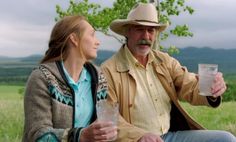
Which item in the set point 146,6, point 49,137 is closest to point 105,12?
point 146,6

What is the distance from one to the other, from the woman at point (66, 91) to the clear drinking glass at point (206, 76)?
0.71 metres

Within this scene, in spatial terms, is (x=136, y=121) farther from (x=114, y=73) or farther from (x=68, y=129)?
(x=68, y=129)

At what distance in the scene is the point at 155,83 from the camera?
17.0 feet

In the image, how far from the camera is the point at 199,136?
5.08m

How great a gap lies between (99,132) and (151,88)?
4.30ft

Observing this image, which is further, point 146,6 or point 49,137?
point 146,6

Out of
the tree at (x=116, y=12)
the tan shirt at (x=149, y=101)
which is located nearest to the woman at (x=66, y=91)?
the tan shirt at (x=149, y=101)

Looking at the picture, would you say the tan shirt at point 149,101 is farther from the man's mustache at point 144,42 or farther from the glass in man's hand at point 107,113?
the glass in man's hand at point 107,113

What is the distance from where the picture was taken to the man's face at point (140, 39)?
16.8 feet

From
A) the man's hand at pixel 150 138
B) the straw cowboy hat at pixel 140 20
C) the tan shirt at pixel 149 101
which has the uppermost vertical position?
the straw cowboy hat at pixel 140 20

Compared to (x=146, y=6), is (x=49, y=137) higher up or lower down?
lower down

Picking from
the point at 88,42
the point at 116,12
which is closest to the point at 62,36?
the point at 88,42

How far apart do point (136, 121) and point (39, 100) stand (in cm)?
113

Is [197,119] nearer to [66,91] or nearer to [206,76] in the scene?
[206,76]
